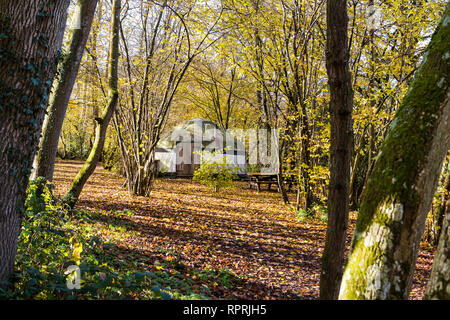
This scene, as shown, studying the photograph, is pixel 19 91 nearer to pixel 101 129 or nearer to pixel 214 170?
pixel 101 129

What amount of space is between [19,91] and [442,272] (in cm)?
315

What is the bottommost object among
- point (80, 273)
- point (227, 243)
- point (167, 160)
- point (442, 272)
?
point (227, 243)

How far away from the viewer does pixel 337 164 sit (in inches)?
104

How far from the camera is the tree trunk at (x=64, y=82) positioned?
4828 millimetres

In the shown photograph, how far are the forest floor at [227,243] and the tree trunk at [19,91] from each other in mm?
2061

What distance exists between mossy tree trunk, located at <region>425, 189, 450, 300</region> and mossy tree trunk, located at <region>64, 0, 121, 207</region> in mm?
6006

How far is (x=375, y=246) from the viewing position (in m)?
1.71

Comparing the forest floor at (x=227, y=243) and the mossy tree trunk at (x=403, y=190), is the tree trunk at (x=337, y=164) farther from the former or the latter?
the forest floor at (x=227, y=243)

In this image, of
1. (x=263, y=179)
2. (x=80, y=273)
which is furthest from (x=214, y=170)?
(x=80, y=273)

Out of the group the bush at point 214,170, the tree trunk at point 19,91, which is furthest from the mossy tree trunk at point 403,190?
the bush at point 214,170

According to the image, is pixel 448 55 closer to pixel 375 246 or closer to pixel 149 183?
pixel 375 246

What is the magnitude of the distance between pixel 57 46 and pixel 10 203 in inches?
55.4

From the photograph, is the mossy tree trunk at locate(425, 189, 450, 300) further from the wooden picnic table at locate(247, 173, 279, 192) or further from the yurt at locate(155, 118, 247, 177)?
the yurt at locate(155, 118, 247, 177)

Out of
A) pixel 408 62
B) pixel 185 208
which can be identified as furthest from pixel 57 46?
pixel 408 62
